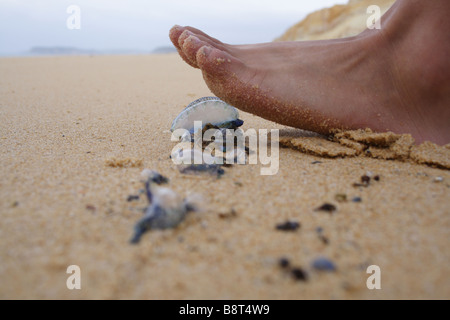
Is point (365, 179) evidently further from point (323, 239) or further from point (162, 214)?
point (162, 214)

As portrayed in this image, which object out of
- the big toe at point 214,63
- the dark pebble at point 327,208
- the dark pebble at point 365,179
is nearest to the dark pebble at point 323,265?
the dark pebble at point 327,208

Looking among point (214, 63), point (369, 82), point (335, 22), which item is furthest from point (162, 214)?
point (335, 22)

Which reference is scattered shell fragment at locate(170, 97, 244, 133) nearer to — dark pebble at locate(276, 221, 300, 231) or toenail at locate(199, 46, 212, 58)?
toenail at locate(199, 46, 212, 58)

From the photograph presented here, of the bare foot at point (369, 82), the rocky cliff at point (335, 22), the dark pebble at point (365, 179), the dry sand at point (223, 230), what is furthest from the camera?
the rocky cliff at point (335, 22)

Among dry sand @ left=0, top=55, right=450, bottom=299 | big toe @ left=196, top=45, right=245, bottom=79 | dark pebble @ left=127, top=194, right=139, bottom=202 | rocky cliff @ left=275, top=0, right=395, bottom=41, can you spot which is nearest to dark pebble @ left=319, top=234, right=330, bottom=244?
dry sand @ left=0, top=55, right=450, bottom=299

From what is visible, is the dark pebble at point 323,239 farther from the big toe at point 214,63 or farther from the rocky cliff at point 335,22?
the rocky cliff at point 335,22
